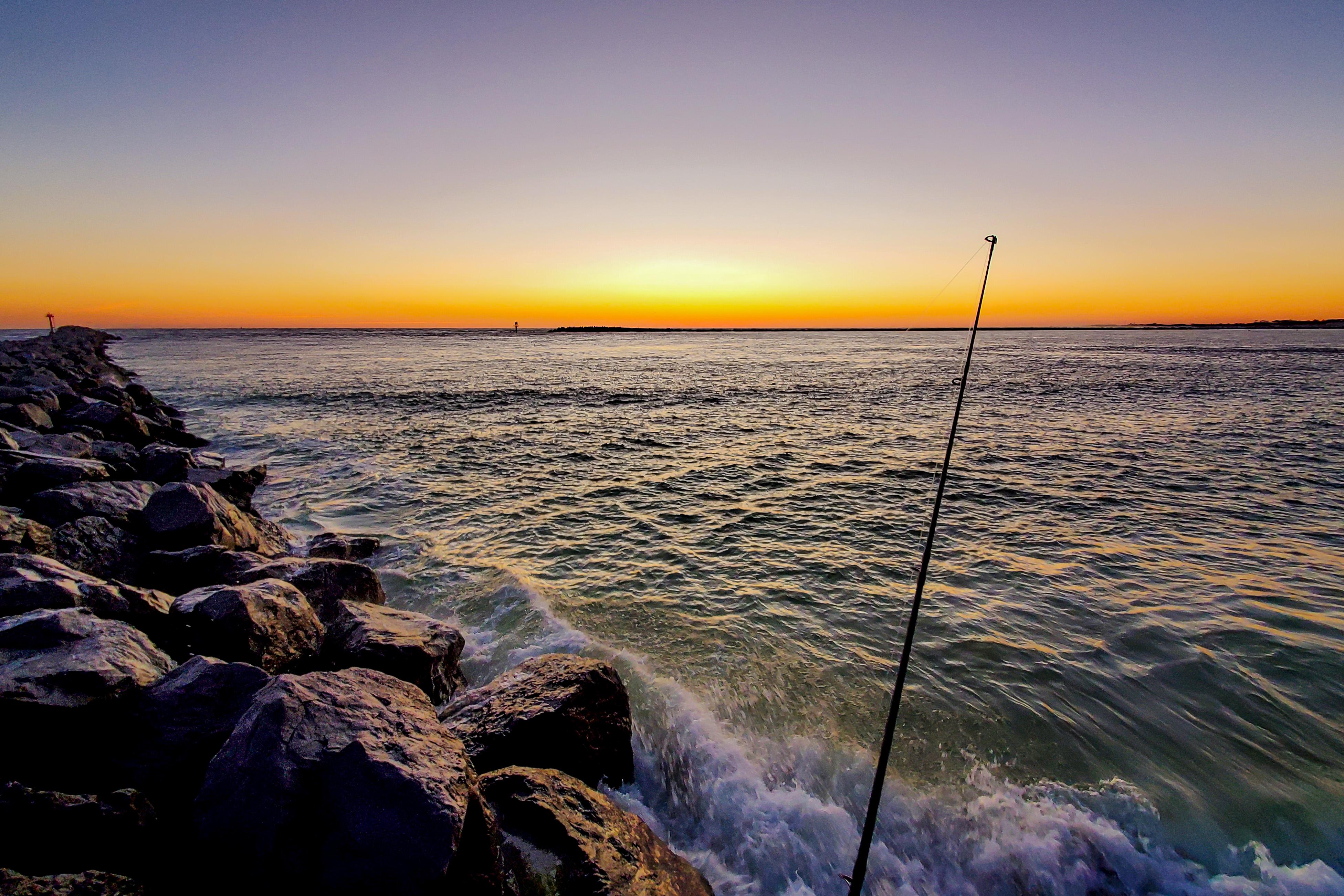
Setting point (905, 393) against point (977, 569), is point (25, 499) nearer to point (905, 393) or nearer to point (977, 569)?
point (977, 569)

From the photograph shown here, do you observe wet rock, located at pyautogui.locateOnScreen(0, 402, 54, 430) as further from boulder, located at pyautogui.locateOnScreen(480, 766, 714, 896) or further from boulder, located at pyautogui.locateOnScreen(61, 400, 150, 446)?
boulder, located at pyautogui.locateOnScreen(480, 766, 714, 896)

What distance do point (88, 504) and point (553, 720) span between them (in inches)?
323

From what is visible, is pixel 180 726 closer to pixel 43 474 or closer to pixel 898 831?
pixel 898 831

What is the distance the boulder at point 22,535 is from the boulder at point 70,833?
473 cm

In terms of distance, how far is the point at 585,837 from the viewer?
11.4 feet

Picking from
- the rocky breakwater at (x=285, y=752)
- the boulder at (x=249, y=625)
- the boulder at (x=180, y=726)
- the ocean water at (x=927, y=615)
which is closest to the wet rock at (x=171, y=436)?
the ocean water at (x=927, y=615)

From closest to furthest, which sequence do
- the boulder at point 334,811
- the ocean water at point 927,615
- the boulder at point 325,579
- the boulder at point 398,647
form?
the boulder at point 334,811 < the ocean water at point 927,615 < the boulder at point 398,647 < the boulder at point 325,579

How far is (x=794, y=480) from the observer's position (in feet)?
46.4

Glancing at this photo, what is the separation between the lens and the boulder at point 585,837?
3.31 m

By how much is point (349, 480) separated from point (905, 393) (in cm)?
2725

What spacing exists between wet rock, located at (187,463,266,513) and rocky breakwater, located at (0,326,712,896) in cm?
426

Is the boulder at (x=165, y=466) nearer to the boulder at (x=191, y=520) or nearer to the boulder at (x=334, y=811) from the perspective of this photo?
the boulder at (x=191, y=520)

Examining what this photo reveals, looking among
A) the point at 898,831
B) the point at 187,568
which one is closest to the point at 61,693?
the point at 187,568

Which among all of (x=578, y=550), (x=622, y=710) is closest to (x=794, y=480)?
(x=578, y=550)
